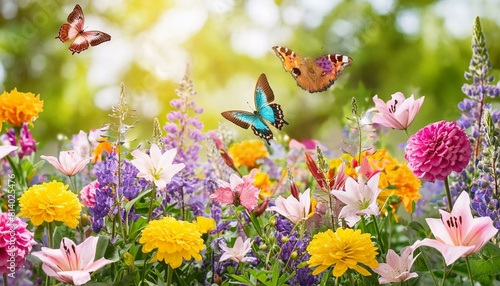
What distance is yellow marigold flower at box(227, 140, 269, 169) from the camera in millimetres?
1149

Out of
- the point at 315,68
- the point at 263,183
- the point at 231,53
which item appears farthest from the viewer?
the point at 231,53

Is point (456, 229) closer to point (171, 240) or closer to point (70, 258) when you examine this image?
point (171, 240)

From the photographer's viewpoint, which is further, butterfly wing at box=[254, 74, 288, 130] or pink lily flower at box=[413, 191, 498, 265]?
butterfly wing at box=[254, 74, 288, 130]

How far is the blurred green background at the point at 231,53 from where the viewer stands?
3396mm

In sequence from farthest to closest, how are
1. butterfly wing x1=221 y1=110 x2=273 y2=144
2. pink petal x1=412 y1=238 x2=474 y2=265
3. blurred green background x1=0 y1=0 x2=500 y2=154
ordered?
blurred green background x1=0 y1=0 x2=500 y2=154 → butterfly wing x1=221 y1=110 x2=273 y2=144 → pink petal x1=412 y1=238 x2=474 y2=265

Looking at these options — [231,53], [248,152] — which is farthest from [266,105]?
[231,53]

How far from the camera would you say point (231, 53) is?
12.2 ft

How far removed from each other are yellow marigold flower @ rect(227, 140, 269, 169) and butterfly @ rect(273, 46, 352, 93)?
13.2 inches

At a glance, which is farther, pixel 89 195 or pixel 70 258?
pixel 89 195

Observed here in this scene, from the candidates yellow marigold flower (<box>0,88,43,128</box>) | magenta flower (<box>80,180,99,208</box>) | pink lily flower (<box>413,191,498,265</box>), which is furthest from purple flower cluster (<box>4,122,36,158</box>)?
pink lily flower (<box>413,191,498,265</box>)

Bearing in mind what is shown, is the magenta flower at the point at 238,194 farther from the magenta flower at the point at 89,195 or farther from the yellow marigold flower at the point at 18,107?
the yellow marigold flower at the point at 18,107

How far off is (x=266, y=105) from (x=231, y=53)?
2.95 metres

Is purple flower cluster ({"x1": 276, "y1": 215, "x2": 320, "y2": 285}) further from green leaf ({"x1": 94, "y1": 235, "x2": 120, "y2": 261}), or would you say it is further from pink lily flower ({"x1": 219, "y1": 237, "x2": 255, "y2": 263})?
green leaf ({"x1": 94, "y1": 235, "x2": 120, "y2": 261})

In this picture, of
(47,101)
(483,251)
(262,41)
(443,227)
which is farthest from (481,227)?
(47,101)
